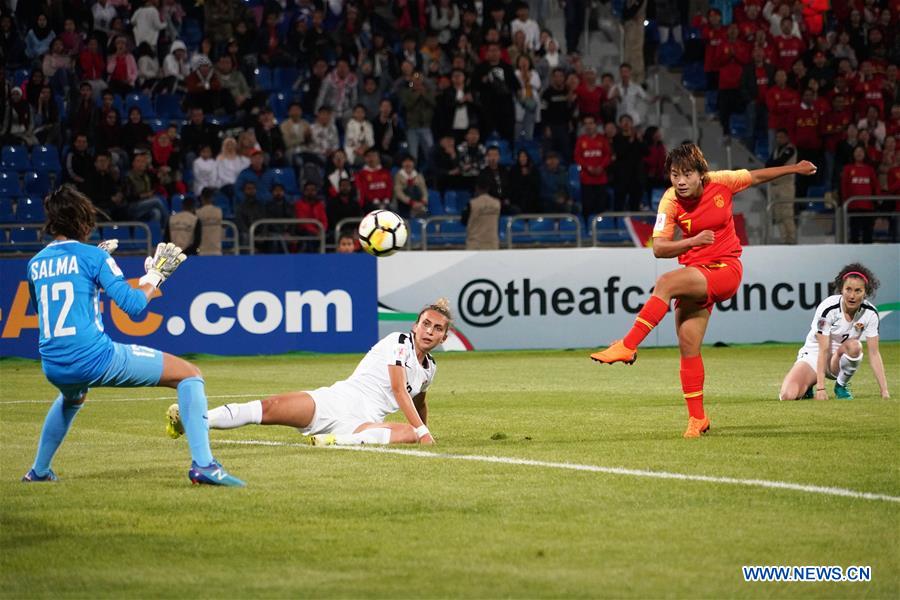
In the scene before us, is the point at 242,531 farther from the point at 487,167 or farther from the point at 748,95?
the point at 748,95

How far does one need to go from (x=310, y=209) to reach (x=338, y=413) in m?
13.0

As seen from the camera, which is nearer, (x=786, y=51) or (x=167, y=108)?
(x=167, y=108)

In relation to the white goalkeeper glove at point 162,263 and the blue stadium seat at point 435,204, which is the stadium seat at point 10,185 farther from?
the white goalkeeper glove at point 162,263

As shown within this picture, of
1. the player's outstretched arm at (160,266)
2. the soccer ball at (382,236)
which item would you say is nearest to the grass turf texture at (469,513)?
the player's outstretched arm at (160,266)

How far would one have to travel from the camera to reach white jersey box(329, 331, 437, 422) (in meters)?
10.1

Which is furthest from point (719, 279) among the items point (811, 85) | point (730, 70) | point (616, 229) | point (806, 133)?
point (730, 70)

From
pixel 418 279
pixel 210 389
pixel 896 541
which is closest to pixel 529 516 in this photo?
pixel 896 541

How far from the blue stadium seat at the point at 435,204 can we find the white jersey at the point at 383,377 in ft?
46.7

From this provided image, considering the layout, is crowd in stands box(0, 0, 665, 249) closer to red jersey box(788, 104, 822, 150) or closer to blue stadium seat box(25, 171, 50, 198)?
blue stadium seat box(25, 171, 50, 198)

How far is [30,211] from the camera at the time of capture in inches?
910

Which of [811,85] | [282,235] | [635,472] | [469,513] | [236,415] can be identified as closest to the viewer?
[469,513]

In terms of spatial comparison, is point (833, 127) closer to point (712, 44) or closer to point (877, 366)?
point (712, 44)

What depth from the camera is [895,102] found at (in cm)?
2758

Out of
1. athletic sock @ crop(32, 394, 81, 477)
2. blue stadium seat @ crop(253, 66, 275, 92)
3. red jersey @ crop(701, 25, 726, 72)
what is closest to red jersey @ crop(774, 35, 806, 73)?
red jersey @ crop(701, 25, 726, 72)
